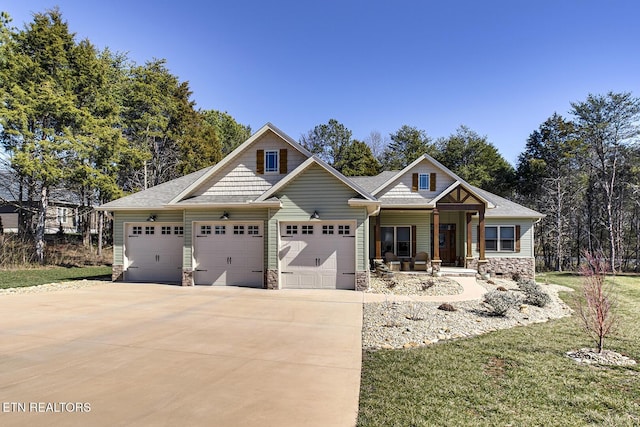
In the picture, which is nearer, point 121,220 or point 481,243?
point 121,220

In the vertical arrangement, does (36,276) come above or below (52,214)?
below

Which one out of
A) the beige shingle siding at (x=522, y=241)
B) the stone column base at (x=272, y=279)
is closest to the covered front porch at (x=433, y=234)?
the beige shingle siding at (x=522, y=241)

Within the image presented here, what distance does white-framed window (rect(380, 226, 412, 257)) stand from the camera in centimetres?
1811

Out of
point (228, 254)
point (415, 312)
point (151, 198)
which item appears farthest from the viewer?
point (151, 198)

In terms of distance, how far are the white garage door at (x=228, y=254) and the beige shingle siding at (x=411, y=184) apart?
7.34m

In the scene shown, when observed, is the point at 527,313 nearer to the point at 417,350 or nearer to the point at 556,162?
the point at 417,350

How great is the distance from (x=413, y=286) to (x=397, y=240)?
5.46 meters

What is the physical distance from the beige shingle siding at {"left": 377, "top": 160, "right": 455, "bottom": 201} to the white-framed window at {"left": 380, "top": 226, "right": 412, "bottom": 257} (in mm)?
1809

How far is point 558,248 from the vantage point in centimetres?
2631

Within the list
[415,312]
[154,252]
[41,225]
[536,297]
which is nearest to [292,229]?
[415,312]

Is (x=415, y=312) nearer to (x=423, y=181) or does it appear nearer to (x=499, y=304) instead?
(x=499, y=304)

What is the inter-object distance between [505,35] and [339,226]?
972 centimetres

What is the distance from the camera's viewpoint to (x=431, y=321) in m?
8.09

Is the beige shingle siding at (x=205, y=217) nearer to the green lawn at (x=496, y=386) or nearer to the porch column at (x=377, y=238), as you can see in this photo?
the porch column at (x=377, y=238)
